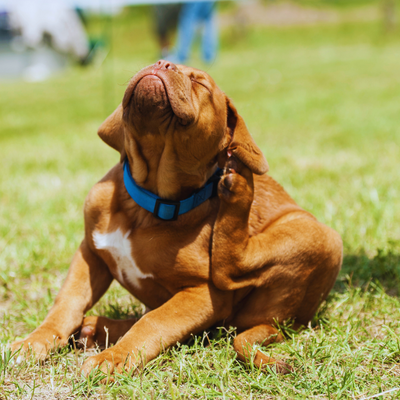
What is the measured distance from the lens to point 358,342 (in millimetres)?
2240

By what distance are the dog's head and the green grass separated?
51cm

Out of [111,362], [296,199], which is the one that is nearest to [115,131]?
[111,362]

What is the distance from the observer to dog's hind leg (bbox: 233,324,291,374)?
196 cm

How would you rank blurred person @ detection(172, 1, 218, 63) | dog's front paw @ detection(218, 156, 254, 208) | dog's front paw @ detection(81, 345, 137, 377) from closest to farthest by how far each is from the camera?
dog's front paw @ detection(81, 345, 137, 377) → dog's front paw @ detection(218, 156, 254, 208) → blurred person @ detection(172, 1, 218, 63)

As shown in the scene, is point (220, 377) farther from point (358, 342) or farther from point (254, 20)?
point (254, 20)

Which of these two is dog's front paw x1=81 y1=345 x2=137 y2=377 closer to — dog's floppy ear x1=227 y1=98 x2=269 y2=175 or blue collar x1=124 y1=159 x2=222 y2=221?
blue collar x1=124 y1=159 x2=222 y2=221

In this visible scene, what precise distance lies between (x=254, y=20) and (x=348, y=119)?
18.6 m

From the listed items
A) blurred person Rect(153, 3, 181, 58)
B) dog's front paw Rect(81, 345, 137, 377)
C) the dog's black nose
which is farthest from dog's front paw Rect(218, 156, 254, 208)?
blurred person Rect(153, 3, 181, 58)

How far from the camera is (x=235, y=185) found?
6.93 ft

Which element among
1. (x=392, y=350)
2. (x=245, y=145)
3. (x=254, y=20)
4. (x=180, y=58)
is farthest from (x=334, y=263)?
(x=254, y=20)

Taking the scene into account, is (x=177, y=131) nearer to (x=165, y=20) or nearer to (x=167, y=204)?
(x=167, y=204)

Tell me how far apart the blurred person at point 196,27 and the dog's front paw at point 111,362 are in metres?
12.1

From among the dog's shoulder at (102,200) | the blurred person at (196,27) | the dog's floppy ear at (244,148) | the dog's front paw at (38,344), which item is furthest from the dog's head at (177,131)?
the blurred person at (196,27)

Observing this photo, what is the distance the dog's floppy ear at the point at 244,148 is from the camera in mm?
2162
